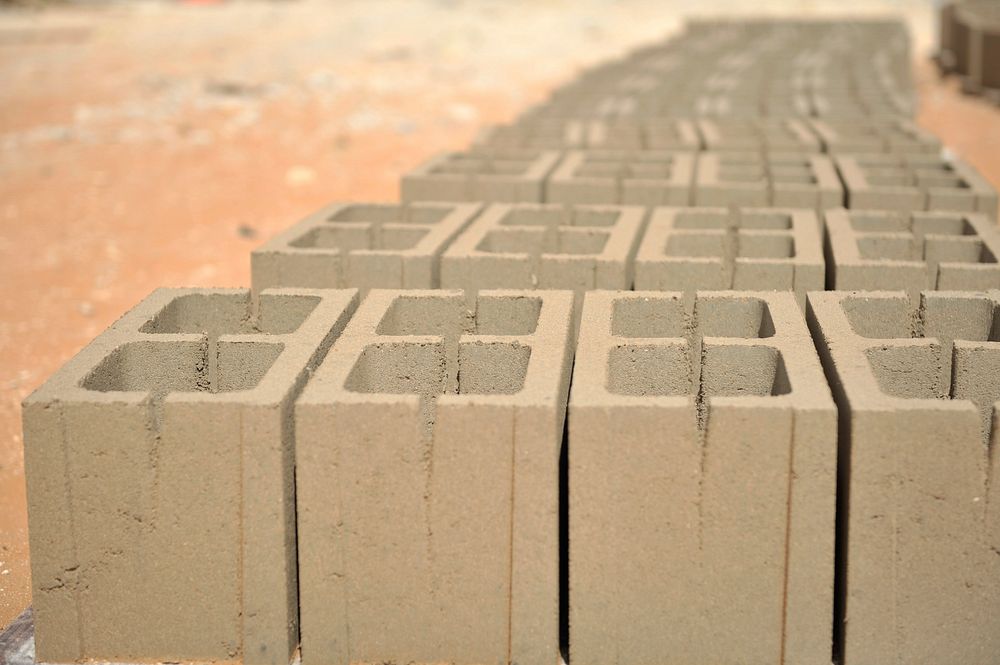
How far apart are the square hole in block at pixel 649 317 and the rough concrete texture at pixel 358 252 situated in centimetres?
99

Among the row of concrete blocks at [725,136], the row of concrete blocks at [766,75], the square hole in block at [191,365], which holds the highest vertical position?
the row of concrete blocks at [766,75]

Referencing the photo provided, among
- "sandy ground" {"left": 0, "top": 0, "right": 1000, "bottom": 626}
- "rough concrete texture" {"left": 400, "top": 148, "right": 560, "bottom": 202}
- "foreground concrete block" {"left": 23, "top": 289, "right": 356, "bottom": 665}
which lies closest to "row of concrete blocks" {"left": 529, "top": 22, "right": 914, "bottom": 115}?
"sandy ground" {"left": 0, "top": 0, "right": 1000, "bottom": 626}

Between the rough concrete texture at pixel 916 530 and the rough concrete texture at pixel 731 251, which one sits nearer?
the rough concrete texture at pixel 916 530

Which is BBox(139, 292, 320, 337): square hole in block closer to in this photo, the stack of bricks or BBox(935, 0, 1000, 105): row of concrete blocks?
the stack of bricks

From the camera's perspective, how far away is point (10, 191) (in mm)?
10836

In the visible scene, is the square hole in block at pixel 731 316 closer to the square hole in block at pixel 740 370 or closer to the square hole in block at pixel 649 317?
the square hole in block at pixel 649 317

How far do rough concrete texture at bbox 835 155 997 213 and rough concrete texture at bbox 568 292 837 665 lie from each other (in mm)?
2797

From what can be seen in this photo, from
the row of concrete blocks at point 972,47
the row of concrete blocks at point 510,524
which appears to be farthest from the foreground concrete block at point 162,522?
the row of concrete blocks at point 972,47

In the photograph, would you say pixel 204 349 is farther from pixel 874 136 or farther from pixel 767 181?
pixel 874 136

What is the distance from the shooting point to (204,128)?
42.1ft

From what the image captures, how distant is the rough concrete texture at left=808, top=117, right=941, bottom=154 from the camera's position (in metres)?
7.03

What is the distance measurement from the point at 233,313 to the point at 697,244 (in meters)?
2.00

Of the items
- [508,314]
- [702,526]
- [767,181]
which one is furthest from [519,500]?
[767,181]

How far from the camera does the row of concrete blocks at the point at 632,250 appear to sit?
14.7 feet
